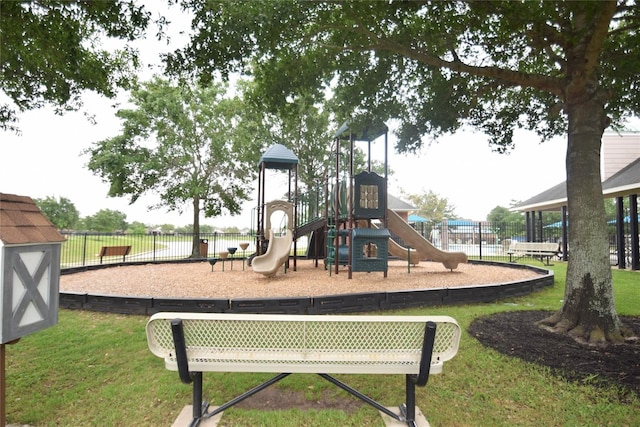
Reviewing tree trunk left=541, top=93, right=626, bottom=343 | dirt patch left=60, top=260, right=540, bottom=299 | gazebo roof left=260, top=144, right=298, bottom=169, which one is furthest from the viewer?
gazebo roof left=260, top=144, right=298, bottom=169

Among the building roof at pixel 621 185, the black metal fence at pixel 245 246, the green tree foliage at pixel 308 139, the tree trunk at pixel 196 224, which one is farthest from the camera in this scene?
the green tree foliage at pixel 308 139

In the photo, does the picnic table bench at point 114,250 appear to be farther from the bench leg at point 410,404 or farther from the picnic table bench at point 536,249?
the picnic table bench at point 536,249

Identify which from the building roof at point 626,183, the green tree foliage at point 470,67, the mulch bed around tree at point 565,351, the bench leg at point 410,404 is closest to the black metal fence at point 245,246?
the building roof at point 626,183

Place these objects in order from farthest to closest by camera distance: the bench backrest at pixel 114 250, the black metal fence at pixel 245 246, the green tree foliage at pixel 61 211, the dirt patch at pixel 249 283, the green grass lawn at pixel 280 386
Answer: the green tree foliage at pixel 61 211 < the black metal fence at pixel 245 246 < the bench backrest at pixel 114 250 < the dirt patch at pixel 249 283 < the green grass lawn at pixel 280 386

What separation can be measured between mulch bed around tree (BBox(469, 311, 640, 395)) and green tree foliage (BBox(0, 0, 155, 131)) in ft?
23.1

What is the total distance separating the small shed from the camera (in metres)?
2.33

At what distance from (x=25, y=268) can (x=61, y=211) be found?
61.6 m

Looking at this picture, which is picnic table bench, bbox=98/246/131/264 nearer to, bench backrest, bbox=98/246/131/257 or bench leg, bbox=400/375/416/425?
bench backrest, bbox=98/246/131/257

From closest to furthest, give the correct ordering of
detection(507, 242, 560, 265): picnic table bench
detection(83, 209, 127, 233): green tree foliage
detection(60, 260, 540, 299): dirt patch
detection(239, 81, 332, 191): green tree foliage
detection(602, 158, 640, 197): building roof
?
detection(60, 260, 540, 299): dirt patch
detection(602, 158, 640, 197): building roof
detection(507, 242, 560, 265): picnic table bench
detection(239, 81, 332, 191): green tree foliage
detection(83, 209, 127, 233): green tree foliage

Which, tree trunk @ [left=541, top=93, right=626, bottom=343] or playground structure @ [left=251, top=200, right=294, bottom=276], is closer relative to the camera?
tree trunk @ [left=541, top=93, right=626, bottom=343]

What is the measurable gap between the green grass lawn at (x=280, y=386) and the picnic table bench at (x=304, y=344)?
629mm

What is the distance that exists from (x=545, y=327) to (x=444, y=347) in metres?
3.59

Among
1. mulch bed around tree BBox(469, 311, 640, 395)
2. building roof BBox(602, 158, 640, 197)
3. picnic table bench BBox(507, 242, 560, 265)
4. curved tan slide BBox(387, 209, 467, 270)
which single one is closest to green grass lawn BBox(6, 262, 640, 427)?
mulch bed around tree BBox(469, 311, 640, 395)

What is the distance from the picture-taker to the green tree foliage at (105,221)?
54.9 metres
